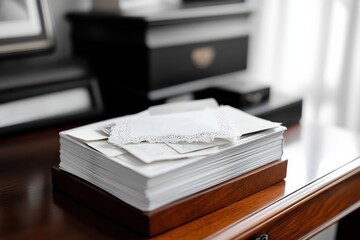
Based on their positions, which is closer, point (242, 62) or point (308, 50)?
point (242, 62)

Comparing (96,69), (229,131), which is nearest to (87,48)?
(96,69)

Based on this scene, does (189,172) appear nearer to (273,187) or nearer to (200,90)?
(273,187)

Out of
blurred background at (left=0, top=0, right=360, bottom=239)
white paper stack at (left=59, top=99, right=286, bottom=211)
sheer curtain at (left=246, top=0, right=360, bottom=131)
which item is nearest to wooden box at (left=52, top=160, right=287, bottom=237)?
white paper stack at (left=59, top=99, right=286, bottom=211)

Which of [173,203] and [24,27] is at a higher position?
[24,27]

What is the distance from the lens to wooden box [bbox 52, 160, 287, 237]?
0.45m

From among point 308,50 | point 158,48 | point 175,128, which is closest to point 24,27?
point 158,48

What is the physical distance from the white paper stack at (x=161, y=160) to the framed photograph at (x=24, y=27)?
301mm

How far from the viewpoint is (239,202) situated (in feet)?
1.71

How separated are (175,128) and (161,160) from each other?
0.25 feet

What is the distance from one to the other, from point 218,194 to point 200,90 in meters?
0.36

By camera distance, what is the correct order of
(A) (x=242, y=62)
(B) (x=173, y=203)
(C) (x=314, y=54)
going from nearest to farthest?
(B) (x=173, y=203) < (A) (x=242, y=62) < (C) (x=314, y=54)

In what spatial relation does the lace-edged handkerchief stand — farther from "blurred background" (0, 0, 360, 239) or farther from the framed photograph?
the framed photograph

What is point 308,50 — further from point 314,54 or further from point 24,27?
point 24,27

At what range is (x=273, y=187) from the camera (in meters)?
0.56
